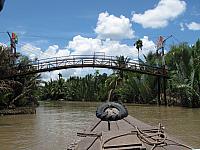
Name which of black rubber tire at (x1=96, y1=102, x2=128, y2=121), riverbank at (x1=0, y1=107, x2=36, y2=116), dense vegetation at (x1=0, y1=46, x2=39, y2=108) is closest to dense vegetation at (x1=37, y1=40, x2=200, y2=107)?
dense vegetation at (x1=0, y1=46, x2=39, y2=108)

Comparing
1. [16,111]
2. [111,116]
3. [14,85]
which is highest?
[14,85]

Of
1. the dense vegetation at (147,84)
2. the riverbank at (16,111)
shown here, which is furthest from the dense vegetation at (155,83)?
the riverbank at (16,111)

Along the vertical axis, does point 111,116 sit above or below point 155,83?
below

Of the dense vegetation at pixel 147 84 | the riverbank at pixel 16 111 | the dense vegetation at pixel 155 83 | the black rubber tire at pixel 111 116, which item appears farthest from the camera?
the dense vegetation at pixel 155 83

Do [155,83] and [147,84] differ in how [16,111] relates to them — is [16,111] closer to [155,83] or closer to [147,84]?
[147,84]

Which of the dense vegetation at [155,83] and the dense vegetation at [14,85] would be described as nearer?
the dense vegetation at [14,85]

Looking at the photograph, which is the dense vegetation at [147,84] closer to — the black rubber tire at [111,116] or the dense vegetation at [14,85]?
the dense vegetation at [14,85]

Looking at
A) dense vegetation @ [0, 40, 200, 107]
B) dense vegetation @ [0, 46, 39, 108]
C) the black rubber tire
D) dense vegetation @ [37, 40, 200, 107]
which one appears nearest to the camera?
the black rubber tire

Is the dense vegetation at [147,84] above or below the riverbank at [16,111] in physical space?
above

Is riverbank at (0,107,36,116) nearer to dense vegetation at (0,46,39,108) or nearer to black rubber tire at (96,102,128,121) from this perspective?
dense vegetation at (0,46,39,108)

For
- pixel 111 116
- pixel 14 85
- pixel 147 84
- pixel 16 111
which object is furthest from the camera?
pixel 147 84

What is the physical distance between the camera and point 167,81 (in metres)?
35.8

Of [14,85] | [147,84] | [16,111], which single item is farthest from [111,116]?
[147,84]

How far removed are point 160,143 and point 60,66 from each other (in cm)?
2718
